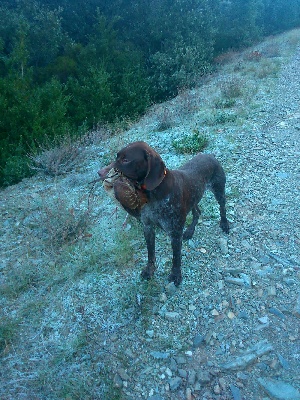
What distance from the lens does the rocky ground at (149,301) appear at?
2.98m

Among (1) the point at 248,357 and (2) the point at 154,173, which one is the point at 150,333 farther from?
(2) the point at 154,173

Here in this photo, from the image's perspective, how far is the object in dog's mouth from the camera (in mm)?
3115

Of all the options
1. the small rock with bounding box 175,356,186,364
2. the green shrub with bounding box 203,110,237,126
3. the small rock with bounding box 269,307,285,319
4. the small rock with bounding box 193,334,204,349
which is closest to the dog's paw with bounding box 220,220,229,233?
the small rock with bounding box 269,307,285,319

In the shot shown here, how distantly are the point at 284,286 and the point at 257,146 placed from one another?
363 cm

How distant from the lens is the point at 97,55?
16750mm

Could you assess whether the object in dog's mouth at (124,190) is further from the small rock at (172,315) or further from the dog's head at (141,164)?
the small rock at (172,315)

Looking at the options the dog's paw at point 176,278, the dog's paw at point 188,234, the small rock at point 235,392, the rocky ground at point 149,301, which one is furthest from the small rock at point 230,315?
the dog's paw at point 188,234

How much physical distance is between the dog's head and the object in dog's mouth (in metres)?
0.09

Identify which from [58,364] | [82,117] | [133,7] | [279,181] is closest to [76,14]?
[133,7]

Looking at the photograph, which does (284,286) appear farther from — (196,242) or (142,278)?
A: (142,278)

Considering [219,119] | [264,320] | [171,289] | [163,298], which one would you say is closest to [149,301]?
[163,298]

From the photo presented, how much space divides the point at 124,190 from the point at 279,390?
6.38 feet

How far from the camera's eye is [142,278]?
389 centimetres

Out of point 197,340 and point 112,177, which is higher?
point 112,177
